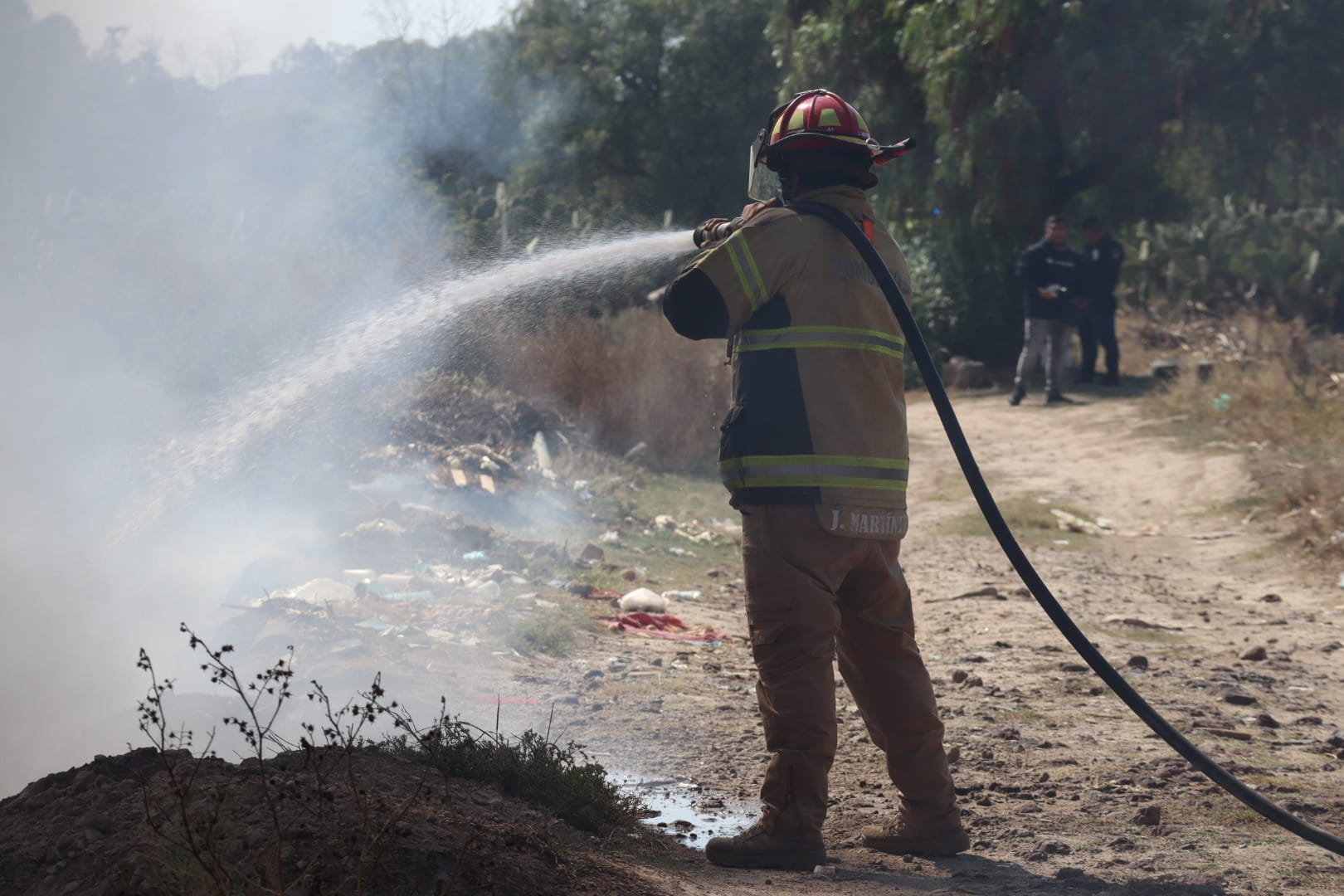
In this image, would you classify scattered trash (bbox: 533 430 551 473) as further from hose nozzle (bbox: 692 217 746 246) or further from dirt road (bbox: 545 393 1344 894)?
hose nozzle (bbox: 692 217 746 246)

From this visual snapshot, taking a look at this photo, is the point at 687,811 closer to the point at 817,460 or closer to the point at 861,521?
the point at 861,521

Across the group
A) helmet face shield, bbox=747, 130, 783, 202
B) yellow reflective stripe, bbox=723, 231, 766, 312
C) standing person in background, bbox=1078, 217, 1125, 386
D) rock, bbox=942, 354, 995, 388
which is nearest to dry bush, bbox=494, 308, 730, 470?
standing person in background, bbox=1078, 217, 1125, 386

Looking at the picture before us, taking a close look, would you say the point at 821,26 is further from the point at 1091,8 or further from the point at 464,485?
the point at 464,485

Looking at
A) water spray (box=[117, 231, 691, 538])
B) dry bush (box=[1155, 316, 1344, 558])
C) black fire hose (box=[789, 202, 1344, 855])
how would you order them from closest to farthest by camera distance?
black fire hose (box=[789, 202, 1344, 855])
water spray (box=[117, 231, 691, 538])
dry bush (box=[1155, 316, 1344, 558])

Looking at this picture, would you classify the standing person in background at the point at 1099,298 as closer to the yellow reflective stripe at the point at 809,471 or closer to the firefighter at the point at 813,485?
the firefighter at the point at 813,485

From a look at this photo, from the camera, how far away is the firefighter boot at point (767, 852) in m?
3.10

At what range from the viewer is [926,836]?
3.26 metres

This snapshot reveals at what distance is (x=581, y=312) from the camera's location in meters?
10.3

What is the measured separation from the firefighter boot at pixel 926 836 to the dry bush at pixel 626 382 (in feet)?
22.3

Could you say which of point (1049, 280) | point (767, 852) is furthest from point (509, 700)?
point (1049, 280)

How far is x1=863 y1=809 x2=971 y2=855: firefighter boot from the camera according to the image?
128 inches

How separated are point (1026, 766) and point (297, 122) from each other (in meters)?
11.9

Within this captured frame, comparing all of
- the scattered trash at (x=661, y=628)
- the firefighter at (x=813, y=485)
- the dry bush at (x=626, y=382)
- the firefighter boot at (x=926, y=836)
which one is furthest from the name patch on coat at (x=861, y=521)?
the dry bush at (x=626, y=382)

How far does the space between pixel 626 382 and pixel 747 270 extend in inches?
279
